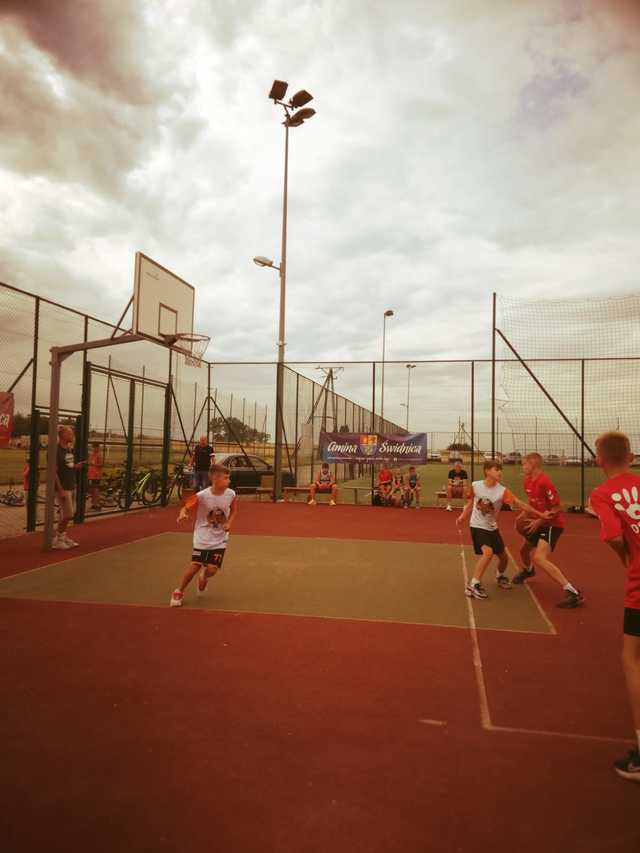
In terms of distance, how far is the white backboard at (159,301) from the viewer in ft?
32.8

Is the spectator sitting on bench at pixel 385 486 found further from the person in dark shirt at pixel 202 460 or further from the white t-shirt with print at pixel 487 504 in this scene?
the white t-shirt with print at pixel 487 504

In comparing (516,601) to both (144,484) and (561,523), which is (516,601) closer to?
(561,523)

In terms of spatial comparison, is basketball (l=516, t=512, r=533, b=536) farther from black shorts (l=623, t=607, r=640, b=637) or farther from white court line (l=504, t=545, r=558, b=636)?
black shorts (l=623, t=607, r=640, b=637)

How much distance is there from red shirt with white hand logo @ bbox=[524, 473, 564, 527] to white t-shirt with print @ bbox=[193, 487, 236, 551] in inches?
135

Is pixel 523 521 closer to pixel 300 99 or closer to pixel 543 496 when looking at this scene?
pixel 543 496

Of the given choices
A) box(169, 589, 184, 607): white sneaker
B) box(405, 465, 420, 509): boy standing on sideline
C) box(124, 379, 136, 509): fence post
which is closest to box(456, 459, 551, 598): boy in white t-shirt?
box(169, 589, 184, 607): white sneaker

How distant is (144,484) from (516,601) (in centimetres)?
1094

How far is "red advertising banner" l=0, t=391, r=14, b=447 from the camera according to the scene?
9109 mm

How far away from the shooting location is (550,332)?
48.7ft

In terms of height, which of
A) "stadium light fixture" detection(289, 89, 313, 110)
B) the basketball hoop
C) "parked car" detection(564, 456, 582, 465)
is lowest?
"parked car" detection(564, 456, 582, 465)

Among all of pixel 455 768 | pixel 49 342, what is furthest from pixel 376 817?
pixel 49 342

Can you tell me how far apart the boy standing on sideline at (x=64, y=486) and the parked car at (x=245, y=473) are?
30.2ft

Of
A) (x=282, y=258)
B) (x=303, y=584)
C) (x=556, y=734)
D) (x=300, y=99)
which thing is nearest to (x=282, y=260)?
(x=282, y=258)

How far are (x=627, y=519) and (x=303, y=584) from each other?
4385 mm
